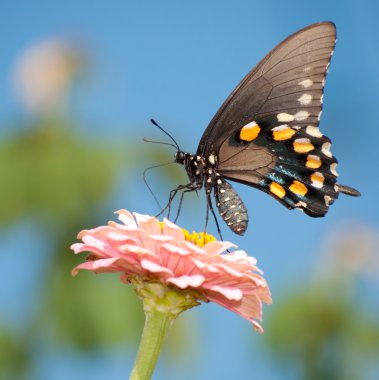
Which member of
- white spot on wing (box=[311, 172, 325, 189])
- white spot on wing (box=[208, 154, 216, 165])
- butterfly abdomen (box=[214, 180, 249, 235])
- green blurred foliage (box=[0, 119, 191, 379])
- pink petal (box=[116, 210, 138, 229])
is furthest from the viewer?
green blurred foliage (box=[0, 119, 191, 379])

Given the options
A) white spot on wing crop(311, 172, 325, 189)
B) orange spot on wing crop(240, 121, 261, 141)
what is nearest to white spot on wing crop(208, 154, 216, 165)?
orange spot on wing crop(240, 121, 261, 141)

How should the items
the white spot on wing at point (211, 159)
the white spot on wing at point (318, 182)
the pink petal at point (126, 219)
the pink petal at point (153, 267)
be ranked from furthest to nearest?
1. the white spot on wing at point (211, 159)
2. the white spot on wing at point (318, 182)
3. the pink petal at point (126, 219)
4. the pink petal at point (153, 267)

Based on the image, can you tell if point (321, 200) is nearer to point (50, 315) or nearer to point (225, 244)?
point (225, 244)

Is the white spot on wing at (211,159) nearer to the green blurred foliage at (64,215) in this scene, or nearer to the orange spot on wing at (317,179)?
the orange spot on wing at (317,179)

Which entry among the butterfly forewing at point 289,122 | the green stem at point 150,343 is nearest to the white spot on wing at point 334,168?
the butterfly forewing at point 289,122

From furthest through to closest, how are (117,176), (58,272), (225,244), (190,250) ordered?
(58,272) → (117,176) → (225,244) → (190,250)

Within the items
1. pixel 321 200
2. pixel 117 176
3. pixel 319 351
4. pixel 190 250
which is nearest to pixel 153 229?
pixel 190 250

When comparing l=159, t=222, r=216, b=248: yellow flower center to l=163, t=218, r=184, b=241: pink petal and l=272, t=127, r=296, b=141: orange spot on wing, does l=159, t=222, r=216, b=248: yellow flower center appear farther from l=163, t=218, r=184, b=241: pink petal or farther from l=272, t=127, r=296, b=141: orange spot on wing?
l=272, t=127, r=296, b=141: orange spot on wing
